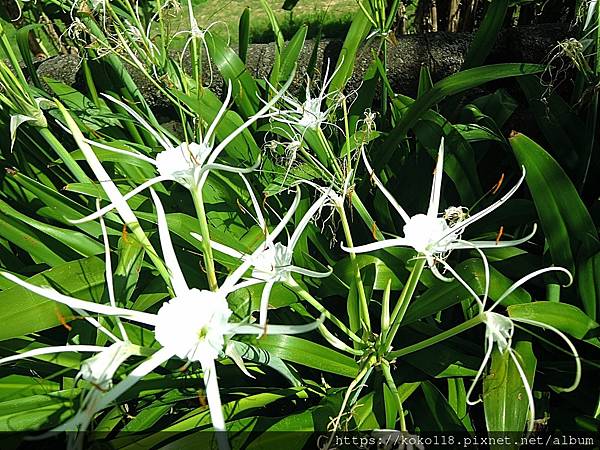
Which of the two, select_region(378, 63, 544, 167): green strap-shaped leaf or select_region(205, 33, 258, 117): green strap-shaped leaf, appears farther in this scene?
select_region(205, 33, 258, 117): green strap-shaped leaf

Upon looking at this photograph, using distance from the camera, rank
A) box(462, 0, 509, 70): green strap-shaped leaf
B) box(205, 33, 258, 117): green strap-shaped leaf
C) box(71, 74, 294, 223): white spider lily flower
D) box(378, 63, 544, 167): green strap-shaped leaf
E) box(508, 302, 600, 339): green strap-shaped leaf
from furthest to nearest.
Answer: box(205, 33, 258, 117): green strap-shaped leaf → box(462, 0, 509, 70): green strap-shaped leaf → box(378, 63, 544, 167): green strap-shaped leaf → box(508, 302, 600, 339): green strap-shaped leaf → box(71, 74, 294, 223): white spider lily flower

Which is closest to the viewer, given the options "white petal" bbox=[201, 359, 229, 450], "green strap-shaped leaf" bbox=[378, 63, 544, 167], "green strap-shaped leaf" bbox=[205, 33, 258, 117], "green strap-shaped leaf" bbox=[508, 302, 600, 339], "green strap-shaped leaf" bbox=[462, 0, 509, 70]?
"white petal" bbox=[201, 359, 229, 450]

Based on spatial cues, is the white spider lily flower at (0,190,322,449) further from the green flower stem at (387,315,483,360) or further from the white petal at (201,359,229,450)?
the green flower stem at (387,315,483,360)

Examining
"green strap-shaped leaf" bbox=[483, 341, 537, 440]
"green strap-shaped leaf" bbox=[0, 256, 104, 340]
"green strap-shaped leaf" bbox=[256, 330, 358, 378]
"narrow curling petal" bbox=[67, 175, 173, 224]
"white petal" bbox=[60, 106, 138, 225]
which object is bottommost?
"green strap-shaped leaf" bbox=[483, 341, 537, 440]

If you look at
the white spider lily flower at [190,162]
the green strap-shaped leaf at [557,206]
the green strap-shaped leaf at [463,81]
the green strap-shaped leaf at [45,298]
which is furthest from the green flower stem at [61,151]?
the green strap-shaped leaf at [557,206]

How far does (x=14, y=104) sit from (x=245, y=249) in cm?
46

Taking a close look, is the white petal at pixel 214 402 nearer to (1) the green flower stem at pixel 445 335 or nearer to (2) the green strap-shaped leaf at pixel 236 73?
(1) the green flower stem at pixel 445 335

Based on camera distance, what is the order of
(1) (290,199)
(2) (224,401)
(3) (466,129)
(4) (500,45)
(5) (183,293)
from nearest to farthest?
1. (5) (183,293)
2. (2) (224,401)
3. (3) (466,129)
4. (1) (290,199)
5. (4) (500,45)


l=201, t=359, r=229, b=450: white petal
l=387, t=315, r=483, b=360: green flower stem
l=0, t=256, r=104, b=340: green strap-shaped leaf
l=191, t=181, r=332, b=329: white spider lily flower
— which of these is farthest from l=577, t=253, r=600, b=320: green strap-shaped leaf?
l=0, t=256, r=104, b=340: green strap-shaped leaf

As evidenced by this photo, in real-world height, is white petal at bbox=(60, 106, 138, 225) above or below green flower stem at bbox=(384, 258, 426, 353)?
above

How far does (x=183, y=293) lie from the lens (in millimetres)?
558

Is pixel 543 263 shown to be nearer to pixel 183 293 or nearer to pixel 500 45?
pixel 183 293

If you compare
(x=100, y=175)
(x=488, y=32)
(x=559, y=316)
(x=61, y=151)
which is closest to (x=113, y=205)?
(x=100, y=175)

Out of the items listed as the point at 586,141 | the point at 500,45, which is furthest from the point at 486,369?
the point at 500,45
